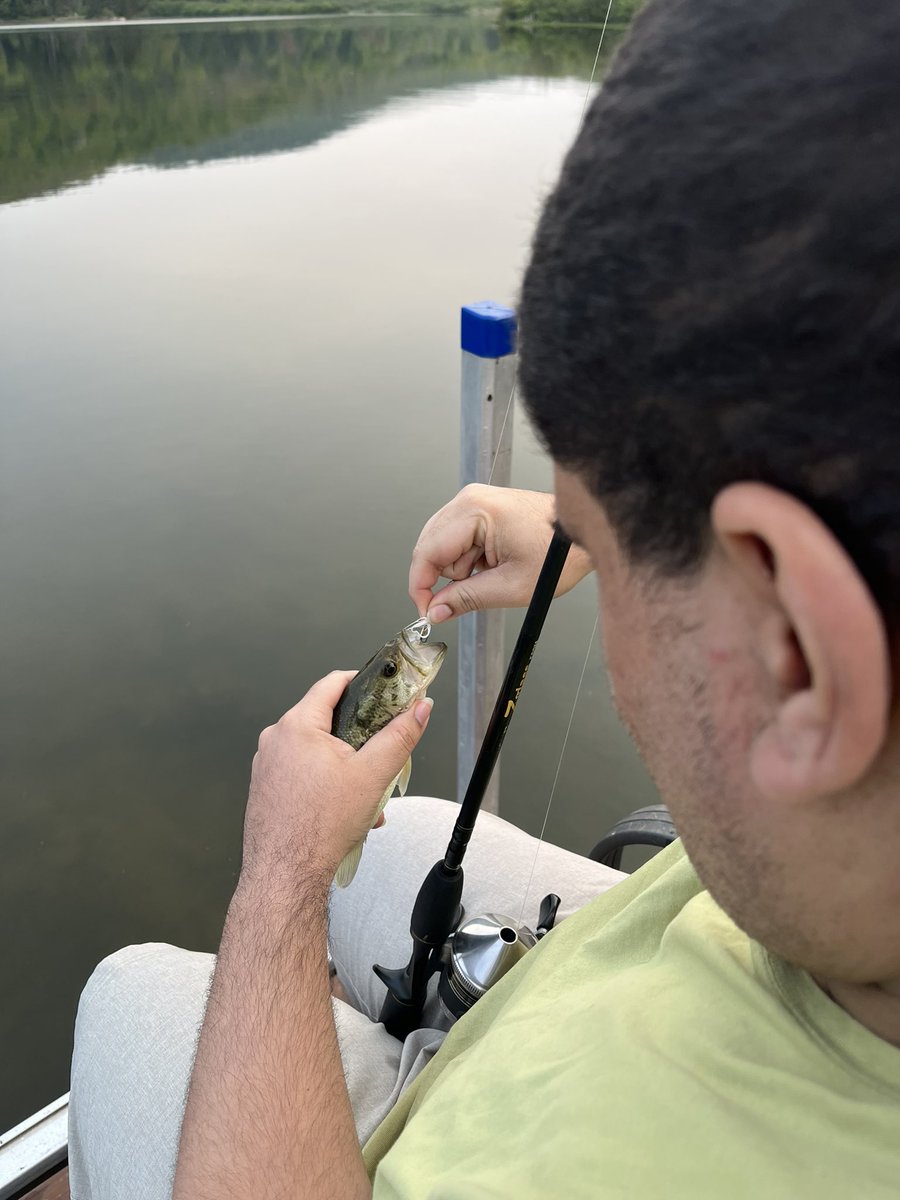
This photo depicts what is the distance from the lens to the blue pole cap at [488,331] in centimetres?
169

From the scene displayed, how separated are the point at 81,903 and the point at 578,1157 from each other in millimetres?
2951

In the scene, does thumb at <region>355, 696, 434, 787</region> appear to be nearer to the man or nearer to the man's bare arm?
the man's bare arm

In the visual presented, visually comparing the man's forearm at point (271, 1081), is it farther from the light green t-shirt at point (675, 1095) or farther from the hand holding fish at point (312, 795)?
the light green t-shirt at point (675, 1095)

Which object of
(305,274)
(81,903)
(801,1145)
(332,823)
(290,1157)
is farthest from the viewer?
(305,274)

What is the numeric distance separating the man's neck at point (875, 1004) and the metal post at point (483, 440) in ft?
3.87

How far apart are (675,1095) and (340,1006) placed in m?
1.00

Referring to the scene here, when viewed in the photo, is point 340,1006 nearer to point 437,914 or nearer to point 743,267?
point 437,914

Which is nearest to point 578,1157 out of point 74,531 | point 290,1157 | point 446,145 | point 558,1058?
point 558,1058

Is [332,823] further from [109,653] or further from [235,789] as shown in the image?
[109,653]

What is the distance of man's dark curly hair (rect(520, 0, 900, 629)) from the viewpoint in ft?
1.50

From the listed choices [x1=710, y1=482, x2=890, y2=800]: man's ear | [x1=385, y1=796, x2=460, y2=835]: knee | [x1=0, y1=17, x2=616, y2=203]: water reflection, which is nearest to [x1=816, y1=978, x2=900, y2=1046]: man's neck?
[x1=710, y1=482, x2=890, y2=800]: man's ear

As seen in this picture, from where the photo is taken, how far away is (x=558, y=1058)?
83cm

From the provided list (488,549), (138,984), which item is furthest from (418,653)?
(138,984)

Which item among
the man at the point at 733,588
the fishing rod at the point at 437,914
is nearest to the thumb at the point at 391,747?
the fishing rod at the point at 437,914
